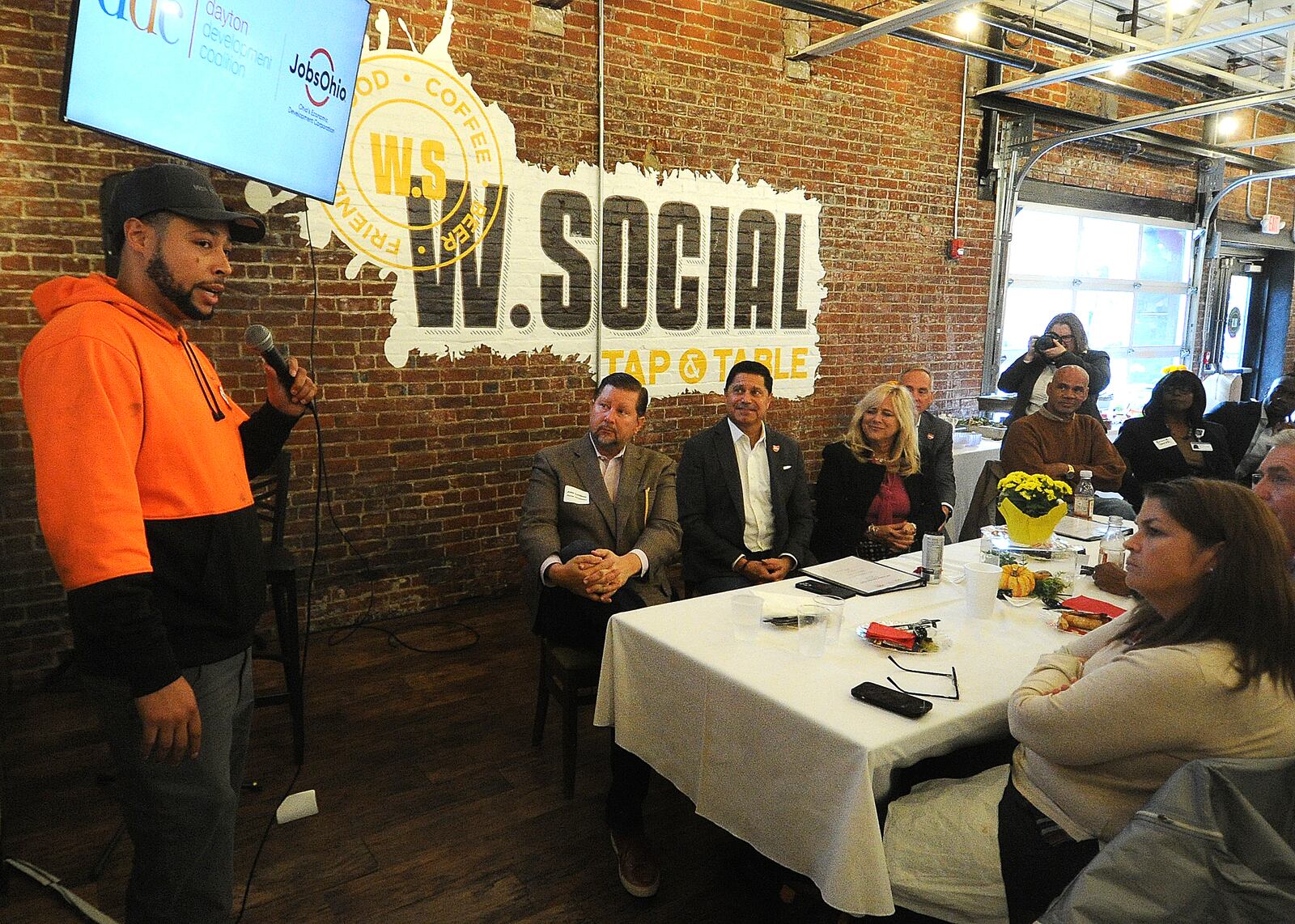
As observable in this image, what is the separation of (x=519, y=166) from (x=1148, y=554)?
362cm

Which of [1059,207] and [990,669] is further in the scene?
[1059,207]

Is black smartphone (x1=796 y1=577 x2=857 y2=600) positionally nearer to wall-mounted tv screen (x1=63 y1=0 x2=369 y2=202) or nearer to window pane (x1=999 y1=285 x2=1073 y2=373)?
wall-mounted tv screen (x1=63 y1=0 x2=369 y2=202)

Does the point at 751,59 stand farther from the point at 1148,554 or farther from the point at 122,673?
the point at 122,673

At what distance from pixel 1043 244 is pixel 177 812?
299 inches

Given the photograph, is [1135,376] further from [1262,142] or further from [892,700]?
[892,700]

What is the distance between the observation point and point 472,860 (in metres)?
2.34

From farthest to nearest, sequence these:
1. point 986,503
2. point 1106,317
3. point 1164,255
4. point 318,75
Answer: point 1164,255 < point 1106,317 < point 986,503 < point 318,75

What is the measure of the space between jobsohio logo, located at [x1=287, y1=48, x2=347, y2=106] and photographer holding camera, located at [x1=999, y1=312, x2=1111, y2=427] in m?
4.36

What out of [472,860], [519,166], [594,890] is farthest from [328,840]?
[519,166]

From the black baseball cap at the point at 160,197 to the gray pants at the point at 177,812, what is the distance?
2.79ft

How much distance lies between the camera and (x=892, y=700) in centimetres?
172

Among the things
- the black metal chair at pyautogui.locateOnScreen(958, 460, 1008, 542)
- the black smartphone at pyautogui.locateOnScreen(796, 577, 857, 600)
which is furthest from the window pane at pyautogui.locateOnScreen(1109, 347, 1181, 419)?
the black smartphone at pyautogui.locateOnScreen(796, 577, 857, 600)

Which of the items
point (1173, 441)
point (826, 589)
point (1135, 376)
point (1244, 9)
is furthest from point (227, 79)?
point (1135, 376)

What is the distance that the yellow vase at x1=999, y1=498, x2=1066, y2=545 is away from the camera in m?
2.83
